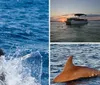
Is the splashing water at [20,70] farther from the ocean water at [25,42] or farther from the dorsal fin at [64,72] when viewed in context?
the dorsal fin at [64,72]

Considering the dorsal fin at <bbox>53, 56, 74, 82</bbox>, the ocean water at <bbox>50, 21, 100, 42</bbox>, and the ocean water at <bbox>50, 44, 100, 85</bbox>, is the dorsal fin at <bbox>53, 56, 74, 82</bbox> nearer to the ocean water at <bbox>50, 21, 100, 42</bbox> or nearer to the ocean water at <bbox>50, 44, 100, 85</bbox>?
the ocean water at <bbox>50, 44, 100, 85</bbox>

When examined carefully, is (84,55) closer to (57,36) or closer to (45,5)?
(57,36)

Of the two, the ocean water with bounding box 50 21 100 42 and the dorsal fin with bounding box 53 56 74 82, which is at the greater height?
the ocean water with bounding box 50 21 100 42

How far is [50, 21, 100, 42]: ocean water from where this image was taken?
203 cm

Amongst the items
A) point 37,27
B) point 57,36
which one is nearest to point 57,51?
point 57,36

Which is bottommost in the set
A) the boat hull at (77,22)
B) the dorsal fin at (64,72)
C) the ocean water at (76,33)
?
the dorsal fin at (64,72)

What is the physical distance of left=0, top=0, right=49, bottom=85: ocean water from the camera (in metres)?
2.01

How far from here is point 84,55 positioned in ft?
6.70

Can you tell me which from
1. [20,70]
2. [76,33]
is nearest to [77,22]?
[76,33]

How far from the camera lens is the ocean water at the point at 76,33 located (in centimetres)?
203

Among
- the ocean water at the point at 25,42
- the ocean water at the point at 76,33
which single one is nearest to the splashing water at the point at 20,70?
the ocean water at the point at 25,42

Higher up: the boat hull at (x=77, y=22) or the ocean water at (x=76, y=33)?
the boat hull at (x=77, y=22)

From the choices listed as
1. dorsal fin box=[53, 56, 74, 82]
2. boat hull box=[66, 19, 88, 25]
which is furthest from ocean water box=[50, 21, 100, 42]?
dorsal fin box=[53, 56, 74, 82]

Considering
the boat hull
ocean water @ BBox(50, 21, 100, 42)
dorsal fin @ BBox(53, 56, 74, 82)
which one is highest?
the boat hull
